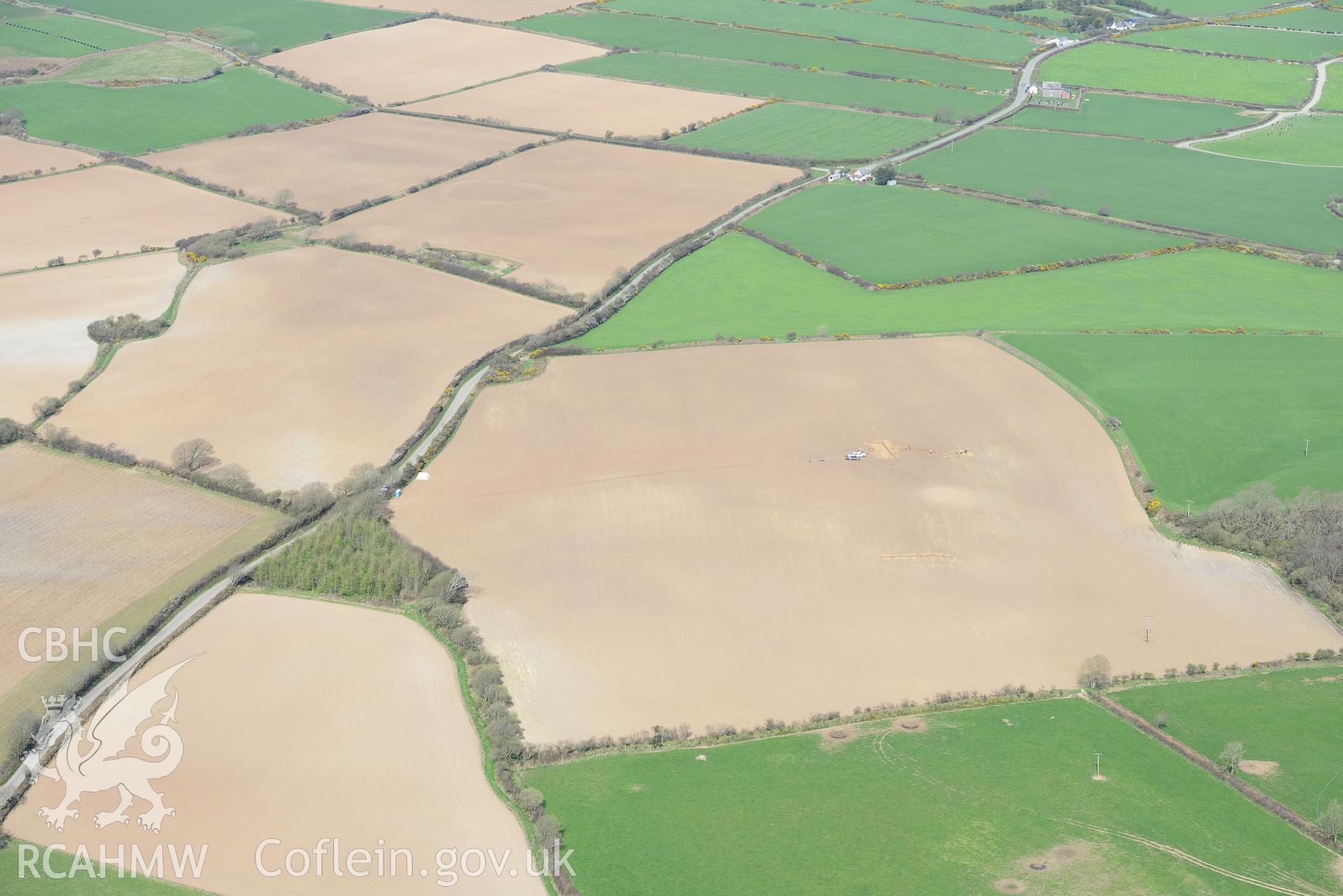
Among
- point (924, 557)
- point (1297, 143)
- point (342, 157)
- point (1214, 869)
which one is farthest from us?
point (1297, 143)

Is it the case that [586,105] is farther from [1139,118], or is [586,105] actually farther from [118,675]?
[118,675]

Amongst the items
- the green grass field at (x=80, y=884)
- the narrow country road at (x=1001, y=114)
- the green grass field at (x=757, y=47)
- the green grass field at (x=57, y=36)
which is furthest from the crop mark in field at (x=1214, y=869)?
the green grass field at (x=57, y=36)

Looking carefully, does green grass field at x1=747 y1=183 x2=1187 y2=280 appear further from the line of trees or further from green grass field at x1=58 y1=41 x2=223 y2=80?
green grass field at x1=58 y1=41 x2=223 y2=80

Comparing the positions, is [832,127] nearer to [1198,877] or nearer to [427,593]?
[427,593]

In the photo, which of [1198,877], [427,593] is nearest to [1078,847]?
[1198,877]

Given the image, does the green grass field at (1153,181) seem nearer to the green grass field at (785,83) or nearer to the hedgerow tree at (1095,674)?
the green grass field at (785,83)

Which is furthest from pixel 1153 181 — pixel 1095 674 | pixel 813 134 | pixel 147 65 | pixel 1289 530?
pixel 147 65
